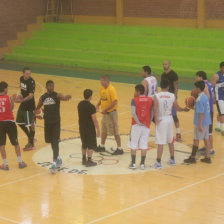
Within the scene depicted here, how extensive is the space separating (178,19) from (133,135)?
1739cm

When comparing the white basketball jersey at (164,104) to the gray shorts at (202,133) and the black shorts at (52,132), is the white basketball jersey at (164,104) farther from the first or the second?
the black shorts at (52,132)

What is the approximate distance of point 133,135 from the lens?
36.1 ft

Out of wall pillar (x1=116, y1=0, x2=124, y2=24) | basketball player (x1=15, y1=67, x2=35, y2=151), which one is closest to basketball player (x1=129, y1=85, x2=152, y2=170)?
basketball player (x1=15, y1=67, x2=35, y2=151)

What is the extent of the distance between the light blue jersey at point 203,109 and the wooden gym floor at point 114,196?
90cm

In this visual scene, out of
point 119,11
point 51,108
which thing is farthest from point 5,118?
point 119,11

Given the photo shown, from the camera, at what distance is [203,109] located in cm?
1121

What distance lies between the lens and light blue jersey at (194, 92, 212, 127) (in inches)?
441

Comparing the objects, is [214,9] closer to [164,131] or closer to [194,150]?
[194,150]

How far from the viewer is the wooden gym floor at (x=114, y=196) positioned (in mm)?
8664

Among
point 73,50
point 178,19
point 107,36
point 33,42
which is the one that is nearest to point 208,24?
point 178,19

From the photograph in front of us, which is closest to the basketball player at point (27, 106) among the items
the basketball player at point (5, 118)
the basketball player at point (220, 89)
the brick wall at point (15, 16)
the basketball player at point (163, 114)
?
the basketball player at point (5, 118)

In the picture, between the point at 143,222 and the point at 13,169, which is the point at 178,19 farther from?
the point at 143,222

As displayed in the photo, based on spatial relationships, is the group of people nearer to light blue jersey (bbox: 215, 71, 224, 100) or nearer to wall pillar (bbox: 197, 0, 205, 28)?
light blue jersey (bbox: 215, 71, 224, 100)

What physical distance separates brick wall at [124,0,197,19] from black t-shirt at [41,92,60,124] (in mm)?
16839
